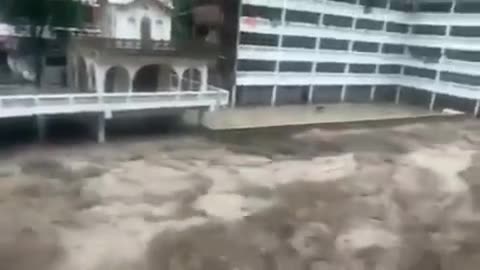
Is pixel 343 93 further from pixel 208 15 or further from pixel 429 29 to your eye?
pixel 208 15

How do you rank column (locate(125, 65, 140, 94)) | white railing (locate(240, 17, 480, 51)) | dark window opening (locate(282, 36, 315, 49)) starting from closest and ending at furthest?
column (locate(125, 65, 140, 94))
white railing (locate(240, 17, 480, 51))
dark window opening (locate(282, 36, 315, 49))

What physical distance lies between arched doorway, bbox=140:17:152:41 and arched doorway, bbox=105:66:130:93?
0.99 metres

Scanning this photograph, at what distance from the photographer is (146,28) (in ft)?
38.5

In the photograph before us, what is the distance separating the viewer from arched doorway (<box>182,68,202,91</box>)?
A: 1239 centimetres

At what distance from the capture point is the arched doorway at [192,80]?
12.4 meters

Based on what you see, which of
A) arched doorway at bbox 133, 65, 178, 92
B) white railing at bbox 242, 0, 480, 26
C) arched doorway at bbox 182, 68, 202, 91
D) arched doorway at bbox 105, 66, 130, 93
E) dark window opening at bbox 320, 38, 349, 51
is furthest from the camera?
dark window opening at bbox 320, 38, 349, 51

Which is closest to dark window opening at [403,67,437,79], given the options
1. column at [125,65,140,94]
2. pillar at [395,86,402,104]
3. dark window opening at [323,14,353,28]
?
pillar at [395,86,402,104]

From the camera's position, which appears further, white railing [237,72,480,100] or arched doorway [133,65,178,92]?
white railing [237,72,480,100]

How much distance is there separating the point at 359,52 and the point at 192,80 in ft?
28.4

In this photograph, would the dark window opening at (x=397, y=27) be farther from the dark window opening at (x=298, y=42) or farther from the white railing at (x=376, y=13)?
the dark window opening at (x=298, y=42)

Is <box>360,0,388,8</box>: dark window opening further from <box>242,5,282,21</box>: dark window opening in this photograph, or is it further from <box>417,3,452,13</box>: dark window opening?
<box>242,5,282,21</box>: dark window opening

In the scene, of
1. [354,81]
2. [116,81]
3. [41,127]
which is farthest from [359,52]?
[41,127]

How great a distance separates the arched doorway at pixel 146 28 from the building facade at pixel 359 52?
13.2 ft

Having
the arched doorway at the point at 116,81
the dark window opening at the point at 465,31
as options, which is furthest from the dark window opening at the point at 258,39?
the dark window opening at the point at 465,31
